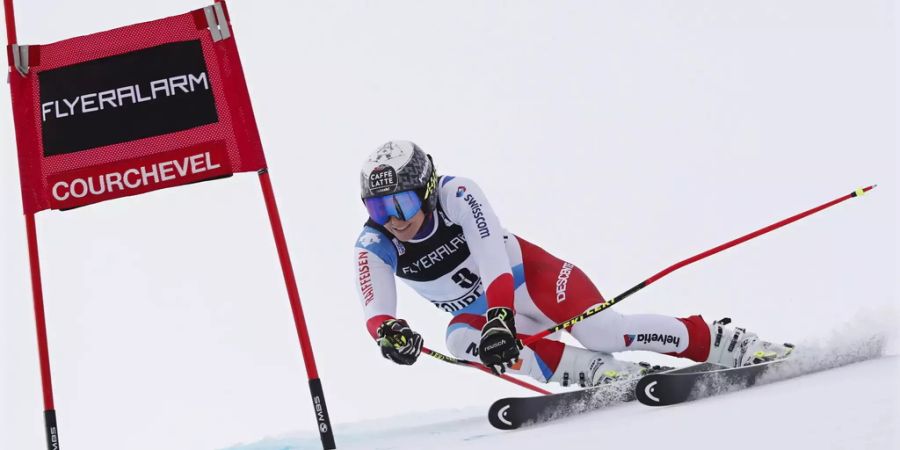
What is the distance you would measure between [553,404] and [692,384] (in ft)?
1.93

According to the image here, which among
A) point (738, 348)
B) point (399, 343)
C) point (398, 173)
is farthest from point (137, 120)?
point (738, 348)

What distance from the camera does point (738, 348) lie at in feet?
14.2

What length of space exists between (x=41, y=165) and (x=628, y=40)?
6958 millimetres

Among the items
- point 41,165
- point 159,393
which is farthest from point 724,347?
point 159,393

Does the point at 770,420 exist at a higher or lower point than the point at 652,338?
lower

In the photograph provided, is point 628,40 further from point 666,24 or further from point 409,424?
point 409,424

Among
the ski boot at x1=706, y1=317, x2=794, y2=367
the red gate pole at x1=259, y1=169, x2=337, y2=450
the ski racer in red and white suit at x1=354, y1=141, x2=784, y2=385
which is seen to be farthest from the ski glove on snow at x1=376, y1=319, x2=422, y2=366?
the ski boot at x1=706, y1=317, x2=794, y2=367

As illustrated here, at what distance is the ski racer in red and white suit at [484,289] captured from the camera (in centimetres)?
427

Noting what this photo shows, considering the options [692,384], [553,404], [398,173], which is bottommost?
[692,384]

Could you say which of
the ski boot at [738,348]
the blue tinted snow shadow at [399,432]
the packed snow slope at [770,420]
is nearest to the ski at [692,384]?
the packed snow slope at [770,420]

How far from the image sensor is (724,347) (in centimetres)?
437

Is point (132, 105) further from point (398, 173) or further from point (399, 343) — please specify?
point (399, 343)

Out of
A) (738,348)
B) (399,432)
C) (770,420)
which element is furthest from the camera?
(399,432)

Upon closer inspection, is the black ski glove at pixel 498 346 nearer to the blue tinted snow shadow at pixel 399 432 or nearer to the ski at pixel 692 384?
the blue tinted snow shadow at pixel 399 432
